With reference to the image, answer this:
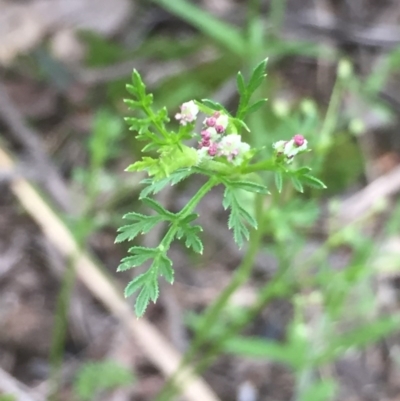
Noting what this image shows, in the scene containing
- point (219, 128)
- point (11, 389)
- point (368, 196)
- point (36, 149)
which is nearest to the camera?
point (219, 128)

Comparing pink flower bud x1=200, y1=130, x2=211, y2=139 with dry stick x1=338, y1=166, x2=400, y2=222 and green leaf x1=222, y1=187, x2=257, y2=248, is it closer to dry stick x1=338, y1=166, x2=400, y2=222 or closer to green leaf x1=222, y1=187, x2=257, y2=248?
green leaf x1=222, y1=187, x2=257, y2=248

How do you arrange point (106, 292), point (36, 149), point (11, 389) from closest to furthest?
1. point (11, 389)
2. point (106, 292)
3. point (36, 149)

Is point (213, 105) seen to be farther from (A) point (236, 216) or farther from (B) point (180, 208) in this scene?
(B) point (180, 208)

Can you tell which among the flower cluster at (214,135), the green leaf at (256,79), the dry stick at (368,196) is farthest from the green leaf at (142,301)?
the dry stick at (368,196)

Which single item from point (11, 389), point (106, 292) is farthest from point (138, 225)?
point (106, 292)

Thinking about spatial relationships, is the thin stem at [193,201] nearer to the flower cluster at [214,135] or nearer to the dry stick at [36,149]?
the flower cluster at [214,135]
